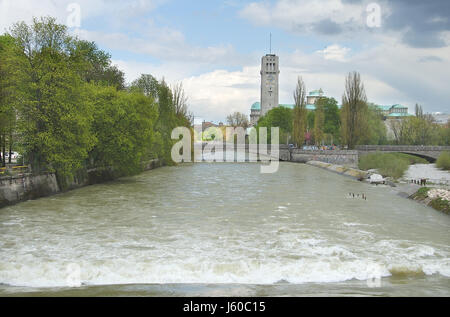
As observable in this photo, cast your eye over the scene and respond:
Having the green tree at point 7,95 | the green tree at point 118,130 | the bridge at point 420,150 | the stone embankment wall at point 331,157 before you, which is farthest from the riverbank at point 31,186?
the bridge at point 420,150

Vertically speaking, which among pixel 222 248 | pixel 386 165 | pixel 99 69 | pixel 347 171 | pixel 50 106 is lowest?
pixel 222 248

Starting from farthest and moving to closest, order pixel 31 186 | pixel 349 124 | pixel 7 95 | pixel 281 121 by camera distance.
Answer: pixel 281 121 < pixel 349 124 < pixel 7 95 < pixel 31 186

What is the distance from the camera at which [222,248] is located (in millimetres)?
17578

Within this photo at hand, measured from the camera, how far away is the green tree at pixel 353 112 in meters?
77.4

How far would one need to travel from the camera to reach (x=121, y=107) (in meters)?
42.1

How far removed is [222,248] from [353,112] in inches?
2565

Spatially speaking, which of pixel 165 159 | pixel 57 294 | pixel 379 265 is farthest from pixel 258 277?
pixel 165 159

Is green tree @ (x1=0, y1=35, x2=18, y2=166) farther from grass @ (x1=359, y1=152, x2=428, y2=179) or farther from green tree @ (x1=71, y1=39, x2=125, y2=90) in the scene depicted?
grass @ (x1=359, y1=152, x2=428, y2=179)

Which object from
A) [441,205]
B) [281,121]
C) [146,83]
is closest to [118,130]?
[441,205]

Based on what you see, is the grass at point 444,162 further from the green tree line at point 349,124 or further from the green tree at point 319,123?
the green tree at point 319,123

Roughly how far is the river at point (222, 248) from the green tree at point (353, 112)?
48149 millimetres

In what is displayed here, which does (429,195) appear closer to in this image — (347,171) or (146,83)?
(347,171)
